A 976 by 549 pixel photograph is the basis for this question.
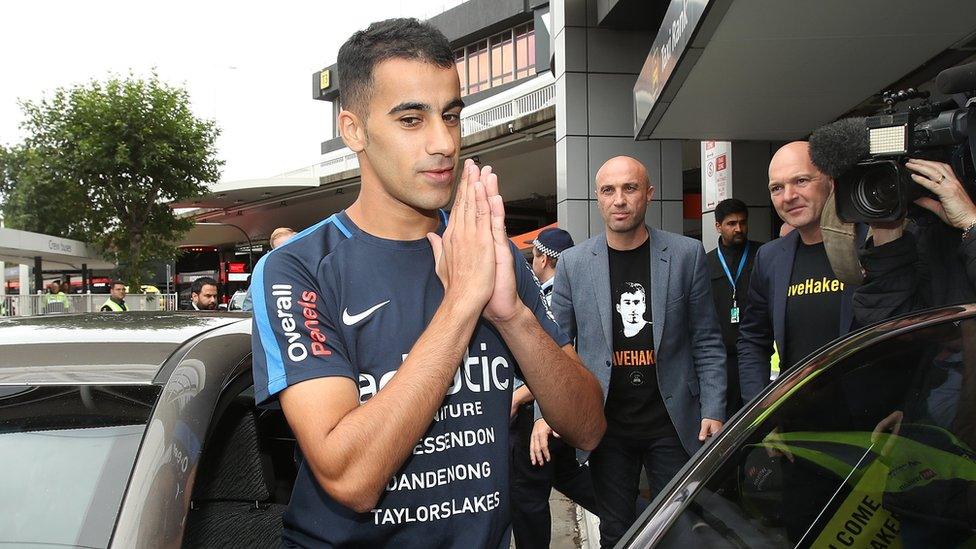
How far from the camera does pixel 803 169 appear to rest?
140 inches

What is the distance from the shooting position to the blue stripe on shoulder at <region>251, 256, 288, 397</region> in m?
1.52

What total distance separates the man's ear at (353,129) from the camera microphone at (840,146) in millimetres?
1574

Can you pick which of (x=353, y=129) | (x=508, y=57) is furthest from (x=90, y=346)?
(x=508, y=57)

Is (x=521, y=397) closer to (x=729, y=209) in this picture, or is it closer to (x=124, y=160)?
(x=729, y=209)

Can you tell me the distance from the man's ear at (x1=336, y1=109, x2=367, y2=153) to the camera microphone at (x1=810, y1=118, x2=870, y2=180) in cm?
157

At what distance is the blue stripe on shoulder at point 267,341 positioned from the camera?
4.99ft

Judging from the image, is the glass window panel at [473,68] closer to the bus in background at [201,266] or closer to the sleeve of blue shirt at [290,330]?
the bus in background at [201,266]

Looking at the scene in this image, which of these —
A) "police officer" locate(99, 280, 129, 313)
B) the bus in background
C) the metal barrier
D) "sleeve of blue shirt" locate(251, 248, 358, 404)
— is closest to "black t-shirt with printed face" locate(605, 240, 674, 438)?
"sleeve of blue shirt" locate(251, 248, 358, 404)

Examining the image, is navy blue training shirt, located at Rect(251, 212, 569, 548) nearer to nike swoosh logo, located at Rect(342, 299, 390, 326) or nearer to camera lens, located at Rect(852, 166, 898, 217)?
nike swoosh logo, located at Rect(342, 299, 390, 326)

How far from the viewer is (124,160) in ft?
109

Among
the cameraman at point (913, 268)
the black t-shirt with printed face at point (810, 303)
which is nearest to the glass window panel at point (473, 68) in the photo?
the black t-shirt with printed face at point (810, 303)

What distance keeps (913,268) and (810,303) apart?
82 centimetres

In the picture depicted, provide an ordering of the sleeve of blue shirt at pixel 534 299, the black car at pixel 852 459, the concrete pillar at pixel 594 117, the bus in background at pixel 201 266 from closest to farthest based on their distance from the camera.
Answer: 1. the black car at pixel 852 459
2. the sleeve of blue shirt at pixel 534 299
3. the concrete pillar at pixel 594 117
4. the bus in background at pixel 201 266

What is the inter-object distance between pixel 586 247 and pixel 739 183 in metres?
7.50
